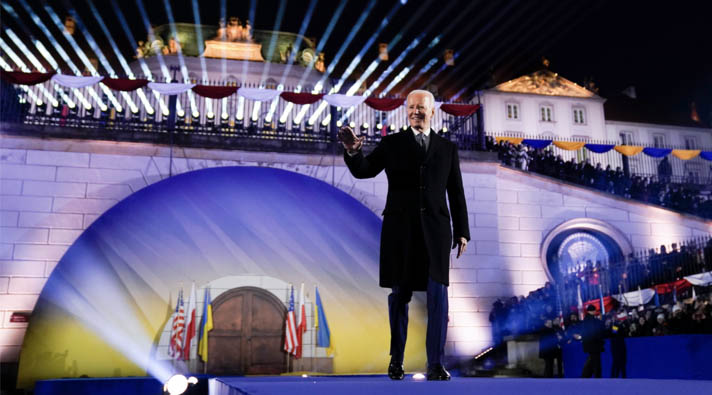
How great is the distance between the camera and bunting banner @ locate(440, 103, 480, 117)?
1716cm

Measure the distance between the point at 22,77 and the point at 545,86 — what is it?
1594 inches

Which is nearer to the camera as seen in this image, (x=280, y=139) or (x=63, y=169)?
(x=63, y=169)

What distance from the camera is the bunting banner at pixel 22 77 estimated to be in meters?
15.9

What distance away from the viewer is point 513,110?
46.9m

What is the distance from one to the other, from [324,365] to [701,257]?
987 cm

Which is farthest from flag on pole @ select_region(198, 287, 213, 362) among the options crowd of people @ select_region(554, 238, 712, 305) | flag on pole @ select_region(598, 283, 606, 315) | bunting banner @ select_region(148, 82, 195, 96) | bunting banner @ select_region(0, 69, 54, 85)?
flag on pole @ select_region(598, 283, 606, 315)

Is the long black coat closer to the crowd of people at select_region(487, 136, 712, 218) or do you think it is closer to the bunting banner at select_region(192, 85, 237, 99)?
the bunting banner at select_region(192, 85, 237, 99)

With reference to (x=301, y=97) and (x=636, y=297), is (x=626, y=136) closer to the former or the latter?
(x=636, y=297)

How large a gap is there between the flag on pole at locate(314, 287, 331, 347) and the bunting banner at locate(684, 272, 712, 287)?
29.7 feet

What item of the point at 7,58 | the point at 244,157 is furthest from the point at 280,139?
the point at 7,58

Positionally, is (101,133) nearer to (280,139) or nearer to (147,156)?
(147,156)

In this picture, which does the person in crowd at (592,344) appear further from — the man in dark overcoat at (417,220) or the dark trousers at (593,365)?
the man in dark overcoat at (417,220)

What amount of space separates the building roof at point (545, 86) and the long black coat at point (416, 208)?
43782mm

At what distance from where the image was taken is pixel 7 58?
3000 centimetres
